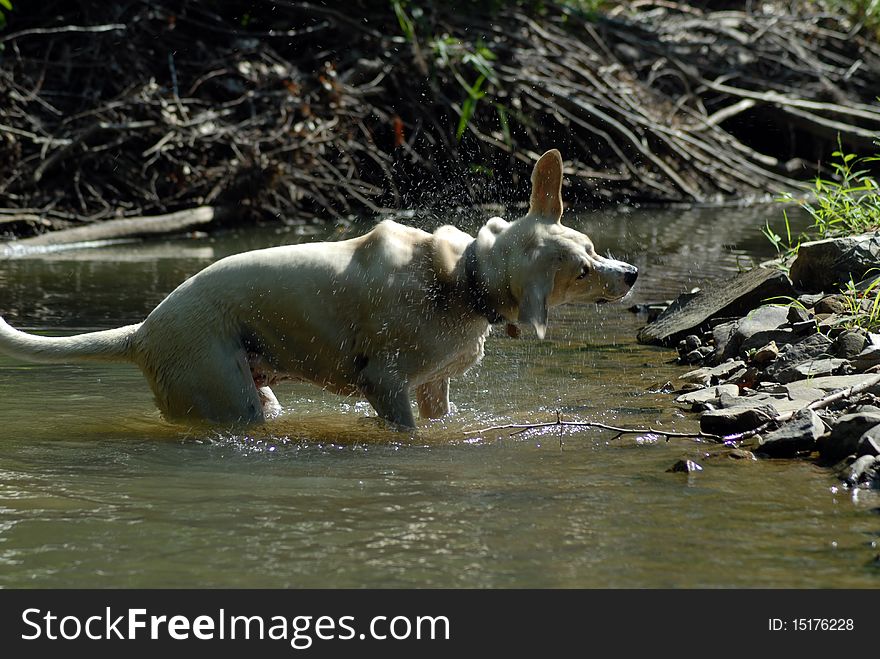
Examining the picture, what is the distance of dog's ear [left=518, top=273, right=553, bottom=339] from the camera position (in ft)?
16.6

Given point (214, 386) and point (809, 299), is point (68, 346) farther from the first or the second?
point (809, 299)

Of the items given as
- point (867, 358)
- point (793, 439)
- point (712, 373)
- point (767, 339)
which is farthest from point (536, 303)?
point (767, 339)

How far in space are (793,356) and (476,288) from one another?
1744mm

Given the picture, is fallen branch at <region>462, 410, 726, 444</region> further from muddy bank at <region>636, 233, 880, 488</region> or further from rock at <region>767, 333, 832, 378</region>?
rock at <region>767, 333, 832, 378</region>

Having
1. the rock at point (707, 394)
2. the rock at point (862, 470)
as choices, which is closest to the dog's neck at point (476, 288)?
the rock at point (707, 394)

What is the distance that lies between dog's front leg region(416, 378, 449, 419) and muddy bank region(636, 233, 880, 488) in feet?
3.72

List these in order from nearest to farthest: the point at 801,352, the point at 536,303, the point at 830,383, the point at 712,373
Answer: the point at 536,303 < the point at 830,383 < the point at 801,352 < the point at 712,373

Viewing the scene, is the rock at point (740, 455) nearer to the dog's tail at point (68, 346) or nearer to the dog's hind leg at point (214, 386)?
the dog's hind leg at point (214, 386)

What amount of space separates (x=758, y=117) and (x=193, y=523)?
45.5ft

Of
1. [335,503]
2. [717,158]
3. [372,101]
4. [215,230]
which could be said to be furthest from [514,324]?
[717,158]

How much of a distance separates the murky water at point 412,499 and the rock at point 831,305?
85 centimetres

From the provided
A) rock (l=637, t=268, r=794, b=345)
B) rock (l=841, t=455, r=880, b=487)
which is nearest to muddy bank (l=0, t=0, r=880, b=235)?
rock (l=637, t=268, r=794, b=345)

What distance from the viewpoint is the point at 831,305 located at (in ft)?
21.5
